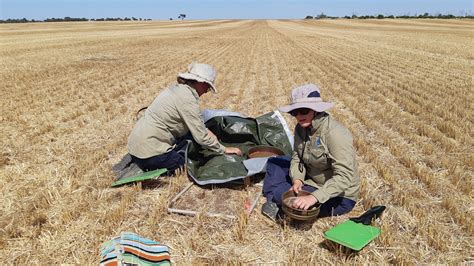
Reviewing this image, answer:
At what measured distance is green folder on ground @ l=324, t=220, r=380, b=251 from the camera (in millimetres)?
3265

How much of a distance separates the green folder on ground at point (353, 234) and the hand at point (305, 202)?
30 centimetres

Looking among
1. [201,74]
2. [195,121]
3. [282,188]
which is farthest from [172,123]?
[282,188]

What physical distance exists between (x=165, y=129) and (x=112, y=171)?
103 cm

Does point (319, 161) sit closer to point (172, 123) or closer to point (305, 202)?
point (305, 202)

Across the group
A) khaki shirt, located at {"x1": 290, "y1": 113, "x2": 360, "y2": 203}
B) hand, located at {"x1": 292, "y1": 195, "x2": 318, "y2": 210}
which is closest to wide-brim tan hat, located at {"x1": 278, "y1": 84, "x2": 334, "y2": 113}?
khaki shirt, located at {"x1": 290, "y1": 113, "x2": 360, "y2": 203}

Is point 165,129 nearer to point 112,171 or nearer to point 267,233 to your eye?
point 112,171

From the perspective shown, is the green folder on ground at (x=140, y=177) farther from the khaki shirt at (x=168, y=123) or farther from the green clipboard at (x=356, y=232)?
the green clipboard at (x=356, y=232)

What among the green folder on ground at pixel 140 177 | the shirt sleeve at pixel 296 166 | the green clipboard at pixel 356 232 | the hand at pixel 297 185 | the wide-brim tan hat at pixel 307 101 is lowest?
the green folder on ground at pixel 140 177

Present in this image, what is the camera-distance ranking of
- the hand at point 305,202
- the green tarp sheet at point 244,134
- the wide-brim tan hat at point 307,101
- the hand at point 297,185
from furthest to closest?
the green tarp sheet at point 244,134 < the hand at point 297,185 < the wide-brim tan hat at point 307,101 < the hand at point 305,202

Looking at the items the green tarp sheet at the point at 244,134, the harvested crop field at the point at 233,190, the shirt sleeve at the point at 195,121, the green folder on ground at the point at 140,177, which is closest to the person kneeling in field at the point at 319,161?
the harvested crop field at the point at 233,190

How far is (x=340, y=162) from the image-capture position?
12.1 feet

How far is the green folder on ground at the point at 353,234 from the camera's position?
326 cm

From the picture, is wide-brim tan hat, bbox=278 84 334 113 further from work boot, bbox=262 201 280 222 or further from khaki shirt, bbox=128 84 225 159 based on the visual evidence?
khaki shirt, bbox=128 84 225 159

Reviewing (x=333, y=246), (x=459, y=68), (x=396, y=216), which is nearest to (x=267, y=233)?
(x=333, y=246)
